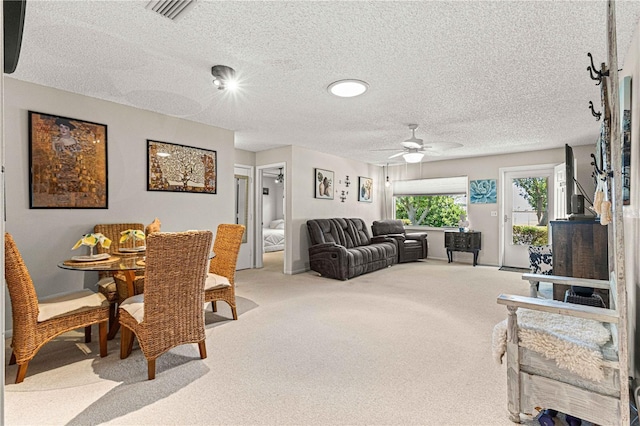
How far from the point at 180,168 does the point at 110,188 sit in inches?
33.1

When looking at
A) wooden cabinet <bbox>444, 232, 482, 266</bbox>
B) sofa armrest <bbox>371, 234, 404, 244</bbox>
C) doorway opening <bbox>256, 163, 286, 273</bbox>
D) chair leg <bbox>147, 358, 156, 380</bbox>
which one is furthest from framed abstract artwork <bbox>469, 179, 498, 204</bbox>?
chair leg <bbox>147, 358, 156, 380</bbox>

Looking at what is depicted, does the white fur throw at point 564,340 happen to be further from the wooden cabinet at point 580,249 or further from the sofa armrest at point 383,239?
the sofa armrest at point 383,239

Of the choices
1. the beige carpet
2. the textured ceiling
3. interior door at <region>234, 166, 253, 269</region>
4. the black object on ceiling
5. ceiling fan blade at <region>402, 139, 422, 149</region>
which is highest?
the textured ceiling

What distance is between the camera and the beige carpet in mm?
1776

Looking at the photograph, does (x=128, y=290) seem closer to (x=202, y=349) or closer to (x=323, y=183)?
(x=202, y=349)

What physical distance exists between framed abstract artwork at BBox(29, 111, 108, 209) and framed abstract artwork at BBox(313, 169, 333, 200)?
355cm

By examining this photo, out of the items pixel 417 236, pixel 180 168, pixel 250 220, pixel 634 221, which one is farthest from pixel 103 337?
pixel 417 236

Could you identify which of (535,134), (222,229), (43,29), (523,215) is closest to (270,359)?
(222,229)

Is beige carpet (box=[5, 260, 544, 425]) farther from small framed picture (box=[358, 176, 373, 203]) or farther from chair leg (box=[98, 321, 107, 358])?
small framed picture (box=[358, 176, 373, 203])

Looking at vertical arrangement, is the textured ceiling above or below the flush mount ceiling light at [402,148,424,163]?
above

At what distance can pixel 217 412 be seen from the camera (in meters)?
1.79

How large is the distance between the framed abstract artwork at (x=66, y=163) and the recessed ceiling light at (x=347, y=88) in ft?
8.34

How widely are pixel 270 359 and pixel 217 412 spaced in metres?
0.65

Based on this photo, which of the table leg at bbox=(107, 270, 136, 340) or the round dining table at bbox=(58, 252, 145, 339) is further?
the table leg at bbox=(107, 270, 136, 340)
